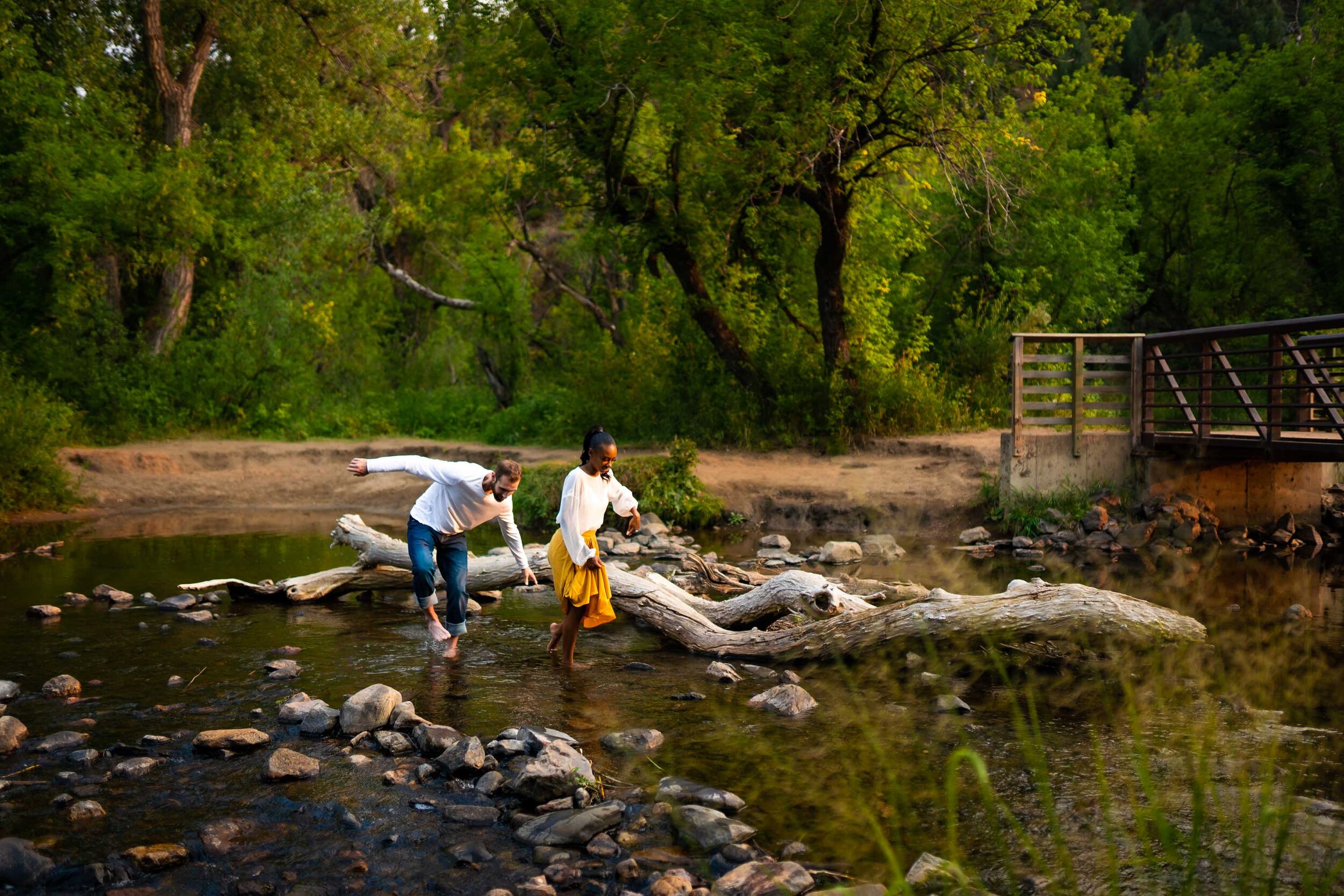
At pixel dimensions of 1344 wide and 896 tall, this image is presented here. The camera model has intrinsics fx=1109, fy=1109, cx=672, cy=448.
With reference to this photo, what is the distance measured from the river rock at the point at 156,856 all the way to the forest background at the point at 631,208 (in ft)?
47.2

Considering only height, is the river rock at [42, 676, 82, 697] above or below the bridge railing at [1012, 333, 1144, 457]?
below

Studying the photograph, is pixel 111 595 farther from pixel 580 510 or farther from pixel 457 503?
pixel 580 510

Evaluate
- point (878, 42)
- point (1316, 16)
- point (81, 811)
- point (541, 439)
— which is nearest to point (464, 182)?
point (541, 439)

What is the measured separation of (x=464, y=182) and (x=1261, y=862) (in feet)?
103

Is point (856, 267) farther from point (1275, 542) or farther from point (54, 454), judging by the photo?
point (54, 454)

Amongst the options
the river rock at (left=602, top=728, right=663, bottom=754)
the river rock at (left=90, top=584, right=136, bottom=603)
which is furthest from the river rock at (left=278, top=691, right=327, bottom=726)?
the river rock at (left=90, top=584, right=136, bottom=603)

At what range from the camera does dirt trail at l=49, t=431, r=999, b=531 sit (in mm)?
17078

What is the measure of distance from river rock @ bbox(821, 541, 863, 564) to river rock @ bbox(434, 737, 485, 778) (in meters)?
8.24

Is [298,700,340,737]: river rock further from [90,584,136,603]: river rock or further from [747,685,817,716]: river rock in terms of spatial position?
[90,584,136,603]: river rock

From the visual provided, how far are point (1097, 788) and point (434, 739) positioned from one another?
3.82 metres

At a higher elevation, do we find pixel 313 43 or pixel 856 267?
pixel 313 43

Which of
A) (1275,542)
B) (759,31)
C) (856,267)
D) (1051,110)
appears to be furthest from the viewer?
(1051,110)

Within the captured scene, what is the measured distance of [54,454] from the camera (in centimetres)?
1869

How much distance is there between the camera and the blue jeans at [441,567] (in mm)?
9078
